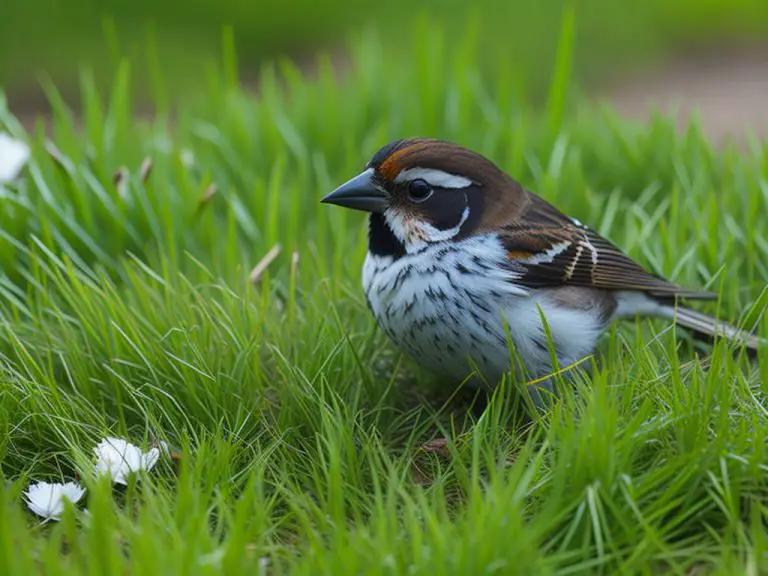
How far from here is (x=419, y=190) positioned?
13.0ft

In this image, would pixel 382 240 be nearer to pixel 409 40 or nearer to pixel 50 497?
pixel 50 497

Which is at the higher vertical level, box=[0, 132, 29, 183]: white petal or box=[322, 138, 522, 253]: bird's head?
box=[0, 132, 29, 183]: white petal

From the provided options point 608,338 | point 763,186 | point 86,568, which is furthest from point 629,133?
point 86,568

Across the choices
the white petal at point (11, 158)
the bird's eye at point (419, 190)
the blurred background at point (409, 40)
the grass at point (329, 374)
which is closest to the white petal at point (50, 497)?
the grass at point (329, 374)

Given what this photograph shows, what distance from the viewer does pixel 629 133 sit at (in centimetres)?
580

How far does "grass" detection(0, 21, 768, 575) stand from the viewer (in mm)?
2947

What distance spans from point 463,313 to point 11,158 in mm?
2578

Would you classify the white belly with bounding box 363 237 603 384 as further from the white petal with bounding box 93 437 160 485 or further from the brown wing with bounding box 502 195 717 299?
the white petal with bounding box 93 437 160 485

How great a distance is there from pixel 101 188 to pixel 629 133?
2749 millimetres

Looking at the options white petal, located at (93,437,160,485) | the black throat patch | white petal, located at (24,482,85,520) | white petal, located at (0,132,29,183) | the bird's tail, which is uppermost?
white petal, located at (0,132,29,183)

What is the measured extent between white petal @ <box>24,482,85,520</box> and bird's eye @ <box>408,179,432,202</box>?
1545 millimetres

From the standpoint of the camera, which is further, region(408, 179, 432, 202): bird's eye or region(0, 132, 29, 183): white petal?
region(0, 132, 29, 183): white petal

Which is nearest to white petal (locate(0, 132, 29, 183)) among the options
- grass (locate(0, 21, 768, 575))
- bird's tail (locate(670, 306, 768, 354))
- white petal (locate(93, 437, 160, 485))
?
grass (locate(0, 21, 768, 575))

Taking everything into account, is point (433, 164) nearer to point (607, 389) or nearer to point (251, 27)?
point (607, 389)
